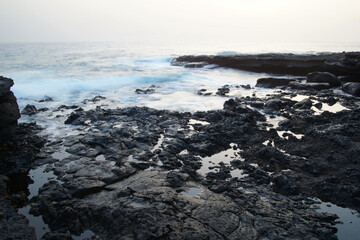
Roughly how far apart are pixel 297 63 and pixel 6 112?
924 inches

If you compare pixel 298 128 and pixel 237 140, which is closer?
pixel 237 140

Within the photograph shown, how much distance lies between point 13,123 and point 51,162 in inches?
81.7

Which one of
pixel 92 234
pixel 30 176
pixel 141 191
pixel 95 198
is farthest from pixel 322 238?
pixel 30 176

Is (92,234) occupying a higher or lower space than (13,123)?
lower

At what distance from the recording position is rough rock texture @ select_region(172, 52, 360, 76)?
59.7ft

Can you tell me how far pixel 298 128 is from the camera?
26.2 ft

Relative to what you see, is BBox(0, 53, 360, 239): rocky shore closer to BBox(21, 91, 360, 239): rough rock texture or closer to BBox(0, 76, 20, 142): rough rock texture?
BBox(21, 91, 360, 239): rough rock texture

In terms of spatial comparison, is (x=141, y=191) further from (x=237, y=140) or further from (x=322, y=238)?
(x=237, y=140)

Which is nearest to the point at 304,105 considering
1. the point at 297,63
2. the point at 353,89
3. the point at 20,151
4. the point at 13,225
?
the point at 353,89

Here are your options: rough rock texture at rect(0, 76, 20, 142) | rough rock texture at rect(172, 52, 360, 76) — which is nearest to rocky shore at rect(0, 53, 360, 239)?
rough rock texture at rect(0, 76, 20, 142)

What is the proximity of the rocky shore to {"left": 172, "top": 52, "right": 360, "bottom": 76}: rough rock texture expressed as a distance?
1190cm

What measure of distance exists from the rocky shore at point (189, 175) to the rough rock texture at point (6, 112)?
0.33m

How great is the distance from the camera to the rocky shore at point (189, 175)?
3.72 metres

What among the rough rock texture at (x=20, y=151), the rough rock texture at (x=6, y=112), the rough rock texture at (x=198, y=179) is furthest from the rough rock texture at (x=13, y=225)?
the rough rock texture at (x=6, y=112)
